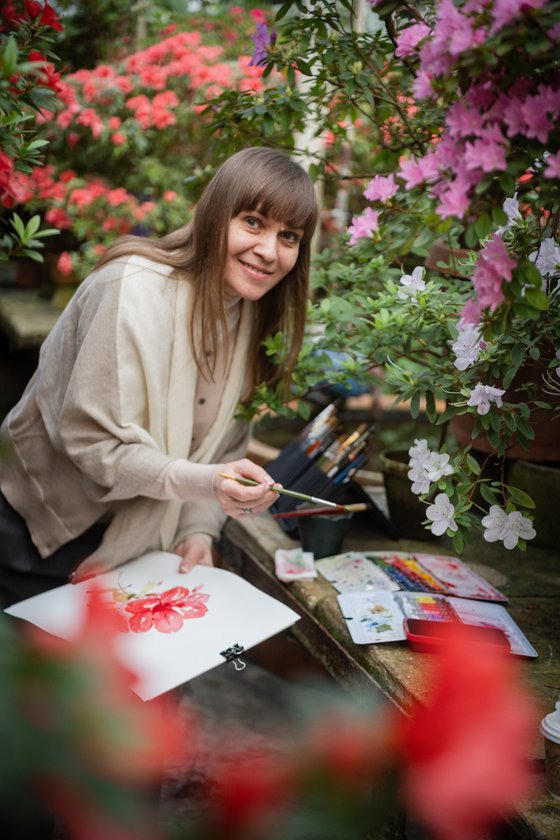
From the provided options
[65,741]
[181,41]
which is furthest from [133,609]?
[181,41]

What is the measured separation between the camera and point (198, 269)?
1809 millimetres

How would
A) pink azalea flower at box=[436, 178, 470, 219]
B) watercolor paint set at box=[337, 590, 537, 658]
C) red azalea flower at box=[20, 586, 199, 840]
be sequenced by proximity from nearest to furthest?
red azalea flower at box=[20, 586, 199, 840] → pink azalea flower at box=[436, 178, 470, 219] → watercolor paint set at box=[337, 590, 537, 658]

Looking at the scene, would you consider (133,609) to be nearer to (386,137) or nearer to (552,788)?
(552,788)

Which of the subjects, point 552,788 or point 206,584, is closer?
point 552,788

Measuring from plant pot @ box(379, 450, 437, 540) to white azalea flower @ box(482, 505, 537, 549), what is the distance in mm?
851

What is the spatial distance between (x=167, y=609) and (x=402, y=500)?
92 cm

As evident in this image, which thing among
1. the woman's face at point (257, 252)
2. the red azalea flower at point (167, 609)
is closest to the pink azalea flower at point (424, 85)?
the woman's face at point (257, 252)

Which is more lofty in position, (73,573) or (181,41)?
(181,41)

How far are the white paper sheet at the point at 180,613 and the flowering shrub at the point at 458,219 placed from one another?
433mm

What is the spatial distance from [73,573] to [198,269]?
2.48 feet

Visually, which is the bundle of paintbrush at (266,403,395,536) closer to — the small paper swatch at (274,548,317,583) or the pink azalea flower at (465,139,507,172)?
the small paper swatch at (274,548,317,583)

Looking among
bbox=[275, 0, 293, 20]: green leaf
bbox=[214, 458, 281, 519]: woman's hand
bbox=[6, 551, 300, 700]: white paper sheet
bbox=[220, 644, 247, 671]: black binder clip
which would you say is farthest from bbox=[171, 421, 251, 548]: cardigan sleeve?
bbox=[275, 0, 293, 20]: green leaf

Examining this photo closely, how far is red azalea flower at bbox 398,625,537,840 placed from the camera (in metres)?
0.42

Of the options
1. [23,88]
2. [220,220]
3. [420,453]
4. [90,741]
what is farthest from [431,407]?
[90,741]
